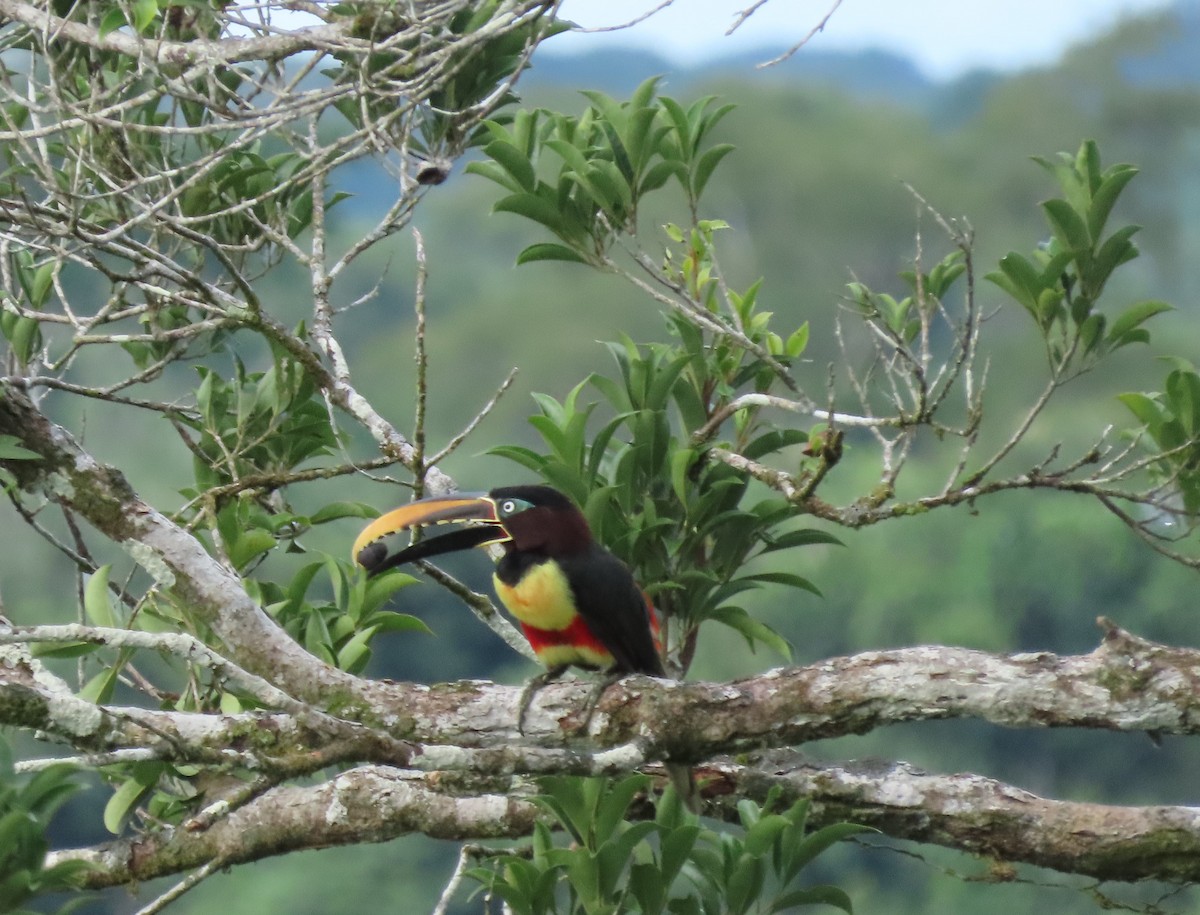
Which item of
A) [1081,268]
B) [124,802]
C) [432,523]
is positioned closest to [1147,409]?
[1081,268]

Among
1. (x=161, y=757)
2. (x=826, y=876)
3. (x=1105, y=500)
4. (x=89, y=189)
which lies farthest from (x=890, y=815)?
(x=826, y=876)

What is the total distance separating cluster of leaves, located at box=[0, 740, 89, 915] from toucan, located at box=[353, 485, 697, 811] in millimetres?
1461

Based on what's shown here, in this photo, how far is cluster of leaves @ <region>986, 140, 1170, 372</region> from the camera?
3574 mm

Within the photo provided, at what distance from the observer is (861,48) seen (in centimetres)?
11238

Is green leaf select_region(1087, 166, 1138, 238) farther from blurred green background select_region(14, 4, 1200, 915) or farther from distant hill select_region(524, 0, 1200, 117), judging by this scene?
distant hill select_region(524, 0, 1200, 117)

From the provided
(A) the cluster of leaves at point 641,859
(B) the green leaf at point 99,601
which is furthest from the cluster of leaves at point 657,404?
(B) the green leaf at point 99,601

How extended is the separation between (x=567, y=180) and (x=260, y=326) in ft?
2.64

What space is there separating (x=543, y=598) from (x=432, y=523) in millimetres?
331

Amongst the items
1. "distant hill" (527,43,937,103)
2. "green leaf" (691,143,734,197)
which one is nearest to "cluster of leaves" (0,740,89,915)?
"green leaf" (691,143,734,197)

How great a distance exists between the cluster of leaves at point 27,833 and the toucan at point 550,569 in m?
1.46

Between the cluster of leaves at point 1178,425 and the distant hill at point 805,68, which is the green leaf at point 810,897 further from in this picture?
the distant hill at point 805,68

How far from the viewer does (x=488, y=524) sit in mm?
4004

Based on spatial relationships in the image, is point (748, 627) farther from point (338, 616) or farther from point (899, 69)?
point (899, 69)

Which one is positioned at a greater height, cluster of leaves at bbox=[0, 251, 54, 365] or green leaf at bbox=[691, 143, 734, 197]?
green leaf at bbox=[691, 143, 734, 197]
